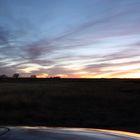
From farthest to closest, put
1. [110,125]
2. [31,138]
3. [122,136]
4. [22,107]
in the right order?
[22,107] → [110,125] → [122,136] → [31,138]

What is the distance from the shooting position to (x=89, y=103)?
24516mm

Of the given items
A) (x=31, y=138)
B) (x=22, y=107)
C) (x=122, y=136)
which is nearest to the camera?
(x=31, y=138)

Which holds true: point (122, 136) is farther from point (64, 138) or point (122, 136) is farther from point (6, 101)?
point (6, 101)

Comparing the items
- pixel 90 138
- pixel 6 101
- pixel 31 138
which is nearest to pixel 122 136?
pixel 90 138

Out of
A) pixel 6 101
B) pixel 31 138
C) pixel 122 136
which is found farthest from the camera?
pixel 6 101

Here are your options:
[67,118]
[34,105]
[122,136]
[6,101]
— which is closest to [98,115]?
[67,118]

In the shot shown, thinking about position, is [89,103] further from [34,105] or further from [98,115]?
[98,115]

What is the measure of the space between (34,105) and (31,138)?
20.3 meters

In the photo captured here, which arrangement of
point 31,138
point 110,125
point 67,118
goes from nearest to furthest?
1. point 31,138
2. point 110,125
3. point 67,118

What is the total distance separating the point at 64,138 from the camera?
8.39 ft

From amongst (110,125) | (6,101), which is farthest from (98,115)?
(6,101)

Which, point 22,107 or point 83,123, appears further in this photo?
point 22,107

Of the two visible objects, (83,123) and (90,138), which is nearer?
(90,138)

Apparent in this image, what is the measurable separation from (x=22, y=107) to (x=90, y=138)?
19.8 metres
